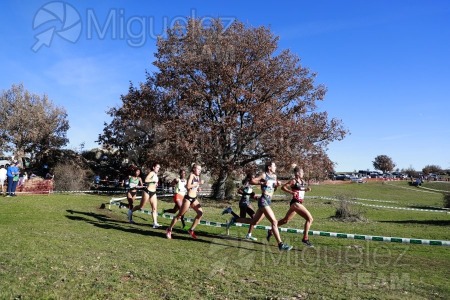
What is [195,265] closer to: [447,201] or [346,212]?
[346,212]

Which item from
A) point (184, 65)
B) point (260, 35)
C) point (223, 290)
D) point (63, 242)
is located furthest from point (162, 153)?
point (223, 290)

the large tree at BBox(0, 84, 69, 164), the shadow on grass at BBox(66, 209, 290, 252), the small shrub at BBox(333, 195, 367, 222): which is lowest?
the shadow on grass at BBox(66, 209, 290, 252)

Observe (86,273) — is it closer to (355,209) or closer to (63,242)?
(63,242)

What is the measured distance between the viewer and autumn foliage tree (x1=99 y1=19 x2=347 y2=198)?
83.5 feet

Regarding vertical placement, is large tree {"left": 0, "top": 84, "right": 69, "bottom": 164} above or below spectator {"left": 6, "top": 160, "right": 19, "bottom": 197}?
above

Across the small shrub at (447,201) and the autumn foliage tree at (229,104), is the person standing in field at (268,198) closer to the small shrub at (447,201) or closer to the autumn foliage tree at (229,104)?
the autumn foliage tree at (229,104)

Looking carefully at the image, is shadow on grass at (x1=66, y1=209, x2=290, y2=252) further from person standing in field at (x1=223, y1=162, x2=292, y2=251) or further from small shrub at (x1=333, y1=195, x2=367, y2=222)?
small shrub at (x1=333, y1=195, x2=367, y2=222)

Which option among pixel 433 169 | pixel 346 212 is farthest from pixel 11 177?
pixel 433 169

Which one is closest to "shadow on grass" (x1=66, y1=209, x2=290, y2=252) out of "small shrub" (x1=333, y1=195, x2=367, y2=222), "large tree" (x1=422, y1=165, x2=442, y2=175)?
"small shrub" (x1=333, y1=195, x2=367, y2=222)

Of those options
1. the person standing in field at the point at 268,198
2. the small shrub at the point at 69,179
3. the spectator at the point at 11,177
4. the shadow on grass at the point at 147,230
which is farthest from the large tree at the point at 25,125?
the person standing in field at the point at 268,198

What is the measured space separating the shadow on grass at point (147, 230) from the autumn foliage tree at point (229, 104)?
10.8 metres

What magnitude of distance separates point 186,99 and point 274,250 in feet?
57.8

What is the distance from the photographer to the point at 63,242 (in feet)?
29.5

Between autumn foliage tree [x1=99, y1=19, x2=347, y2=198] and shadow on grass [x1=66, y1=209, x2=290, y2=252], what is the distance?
10.8 m
